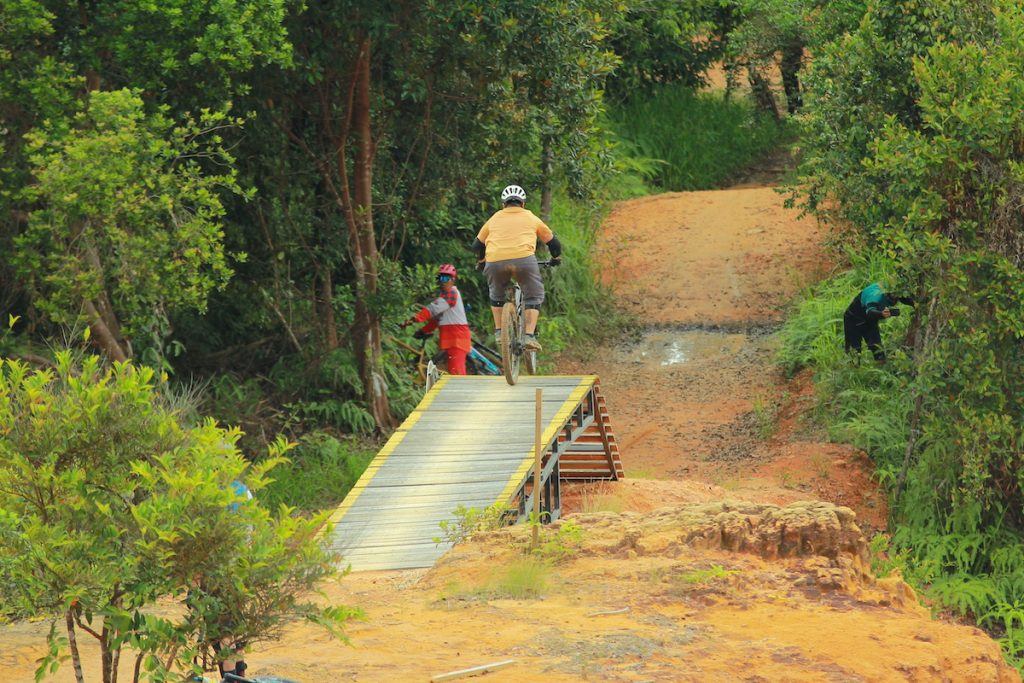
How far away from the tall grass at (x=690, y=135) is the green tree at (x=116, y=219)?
1470cm

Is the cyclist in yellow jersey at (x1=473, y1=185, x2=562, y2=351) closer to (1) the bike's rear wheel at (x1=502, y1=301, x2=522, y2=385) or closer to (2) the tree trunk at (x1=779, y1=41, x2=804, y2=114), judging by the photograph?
(1) the bike's rear wheel at (x1=502, y1=301, x2=522, y2=385)

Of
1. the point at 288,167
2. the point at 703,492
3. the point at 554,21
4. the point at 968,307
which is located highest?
the point at 554,21

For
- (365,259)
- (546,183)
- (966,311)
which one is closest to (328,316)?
(365,259)

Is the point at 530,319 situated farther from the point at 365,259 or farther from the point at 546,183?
the point at 546,183

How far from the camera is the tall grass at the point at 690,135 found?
2881cm

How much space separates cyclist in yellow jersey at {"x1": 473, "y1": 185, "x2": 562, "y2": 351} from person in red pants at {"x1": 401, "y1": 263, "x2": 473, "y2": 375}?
3.52 m

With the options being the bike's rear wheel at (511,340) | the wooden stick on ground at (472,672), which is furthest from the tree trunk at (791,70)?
the wooden stick on ground at (472,672)

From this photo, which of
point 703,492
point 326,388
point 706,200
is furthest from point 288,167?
point 706,200

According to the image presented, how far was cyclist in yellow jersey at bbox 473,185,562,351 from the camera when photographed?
13.0 metres

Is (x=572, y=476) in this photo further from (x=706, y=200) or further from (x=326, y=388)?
(x=706, y=200)

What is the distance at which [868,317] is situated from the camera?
1733 centimetres

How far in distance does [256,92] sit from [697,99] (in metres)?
14.7

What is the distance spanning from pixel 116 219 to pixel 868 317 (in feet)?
27.8

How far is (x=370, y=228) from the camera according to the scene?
691 inches
